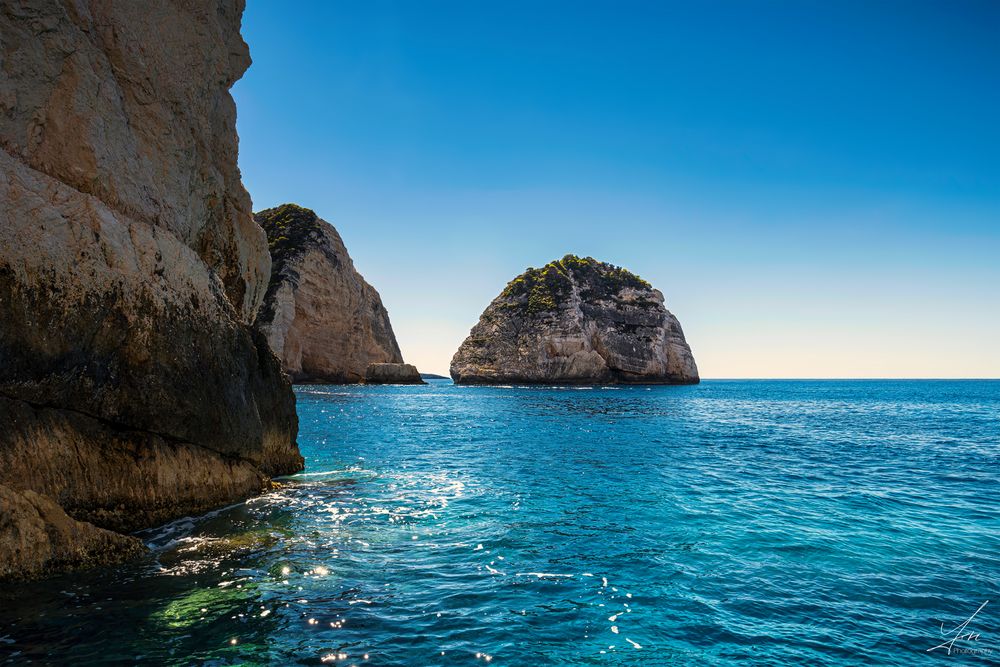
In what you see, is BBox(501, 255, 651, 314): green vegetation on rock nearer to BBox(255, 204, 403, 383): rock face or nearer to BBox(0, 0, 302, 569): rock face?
BBox(255, 204, 403, 383): rock face

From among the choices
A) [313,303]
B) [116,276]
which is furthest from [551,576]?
[313,303]

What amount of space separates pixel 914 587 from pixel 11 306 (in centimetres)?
1555

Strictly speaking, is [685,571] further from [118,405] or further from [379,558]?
[118,405]

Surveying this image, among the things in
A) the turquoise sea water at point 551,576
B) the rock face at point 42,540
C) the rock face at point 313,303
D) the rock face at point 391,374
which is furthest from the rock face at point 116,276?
the rock face at point 391,374

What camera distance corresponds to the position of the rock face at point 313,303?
7408 cm

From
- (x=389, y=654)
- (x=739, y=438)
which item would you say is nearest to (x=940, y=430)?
(x=739, y=438)

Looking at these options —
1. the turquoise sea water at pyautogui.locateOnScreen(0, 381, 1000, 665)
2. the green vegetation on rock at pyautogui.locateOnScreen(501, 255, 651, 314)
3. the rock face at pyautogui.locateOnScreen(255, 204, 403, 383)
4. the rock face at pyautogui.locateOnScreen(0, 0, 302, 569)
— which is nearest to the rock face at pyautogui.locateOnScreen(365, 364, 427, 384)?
the rock face at pyautogui.locateOnScreen(255, 204, 403, 383)

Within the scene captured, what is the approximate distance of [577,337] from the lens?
307 feet

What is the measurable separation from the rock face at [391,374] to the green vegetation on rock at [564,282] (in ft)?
89.0

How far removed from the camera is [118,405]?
9.64 metres

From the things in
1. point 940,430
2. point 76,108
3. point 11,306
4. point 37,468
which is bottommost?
point 940,430

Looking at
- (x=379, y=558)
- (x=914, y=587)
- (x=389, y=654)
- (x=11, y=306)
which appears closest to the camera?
(x=389, y=654)

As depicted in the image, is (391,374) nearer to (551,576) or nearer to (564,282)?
(564,282)

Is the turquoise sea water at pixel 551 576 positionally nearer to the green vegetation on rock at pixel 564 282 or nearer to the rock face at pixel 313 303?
the rock face at pixel 313 303
